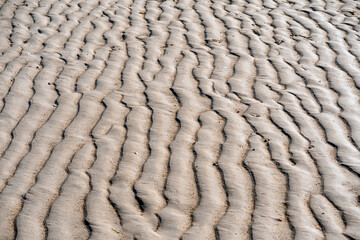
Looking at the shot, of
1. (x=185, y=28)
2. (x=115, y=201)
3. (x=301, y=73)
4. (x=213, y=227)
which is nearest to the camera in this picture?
(x=213, y=227)

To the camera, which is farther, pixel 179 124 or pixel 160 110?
pixel 160 110

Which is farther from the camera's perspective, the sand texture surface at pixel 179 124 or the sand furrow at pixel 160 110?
the sand furrow at pixel 160 110

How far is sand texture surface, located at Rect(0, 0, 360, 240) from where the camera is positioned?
3.29 meters

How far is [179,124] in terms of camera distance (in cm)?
435

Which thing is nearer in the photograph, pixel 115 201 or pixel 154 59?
pixel 115 201

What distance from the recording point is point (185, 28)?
6.48 metres

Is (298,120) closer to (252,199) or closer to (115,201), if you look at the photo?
(252,199)

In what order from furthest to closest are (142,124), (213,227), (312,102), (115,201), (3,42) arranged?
(3,42)
(312,102)
(142,124)
(115,201)
(213,227)

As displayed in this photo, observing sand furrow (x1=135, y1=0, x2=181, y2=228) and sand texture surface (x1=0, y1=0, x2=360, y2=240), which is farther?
sand furrow (x1=135, y1=0, x2=181, y2=228)

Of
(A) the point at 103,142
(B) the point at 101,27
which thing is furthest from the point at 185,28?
(A) the point at 103,142

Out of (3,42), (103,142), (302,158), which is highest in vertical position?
(302,158)

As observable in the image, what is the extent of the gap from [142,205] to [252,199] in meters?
0.61

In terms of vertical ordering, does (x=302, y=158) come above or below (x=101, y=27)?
above

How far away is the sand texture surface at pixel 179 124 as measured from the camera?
3.29 meters
